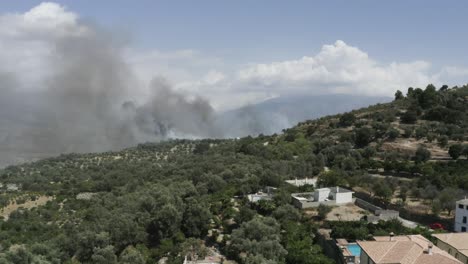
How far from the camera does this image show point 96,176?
6488cm

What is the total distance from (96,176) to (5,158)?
173 feet

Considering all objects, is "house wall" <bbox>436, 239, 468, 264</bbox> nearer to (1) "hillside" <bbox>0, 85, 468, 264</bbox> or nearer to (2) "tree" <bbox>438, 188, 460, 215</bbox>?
(1) "hillside" <bbox>0, 85, 468, 264</bbox>

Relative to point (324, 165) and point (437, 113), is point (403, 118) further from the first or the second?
point (324, 165)

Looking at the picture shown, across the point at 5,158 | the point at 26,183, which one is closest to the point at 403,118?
the point at 26,183

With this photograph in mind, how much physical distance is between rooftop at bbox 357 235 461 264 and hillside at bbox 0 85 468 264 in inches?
116

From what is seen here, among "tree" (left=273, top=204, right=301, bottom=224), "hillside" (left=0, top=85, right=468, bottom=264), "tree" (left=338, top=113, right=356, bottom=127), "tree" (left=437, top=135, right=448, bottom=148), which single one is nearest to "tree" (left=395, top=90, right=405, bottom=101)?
"hillside" (left=0, top=85, right=468, bottom=264)

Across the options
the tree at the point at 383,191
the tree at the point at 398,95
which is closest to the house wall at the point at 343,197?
the tree at the point at 383,191

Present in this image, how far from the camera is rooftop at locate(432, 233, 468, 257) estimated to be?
66.8ft

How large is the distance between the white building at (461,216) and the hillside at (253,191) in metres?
1.64

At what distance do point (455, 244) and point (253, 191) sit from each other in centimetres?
1751

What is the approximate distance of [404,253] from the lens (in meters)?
17.8

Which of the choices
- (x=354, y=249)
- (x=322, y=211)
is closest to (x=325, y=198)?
(x=322, y=211)

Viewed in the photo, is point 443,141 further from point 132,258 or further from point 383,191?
point 132,258

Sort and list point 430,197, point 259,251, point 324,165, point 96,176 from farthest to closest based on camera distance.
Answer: point 96,176 < point 324,165 < point 430,197 < point 259,251
